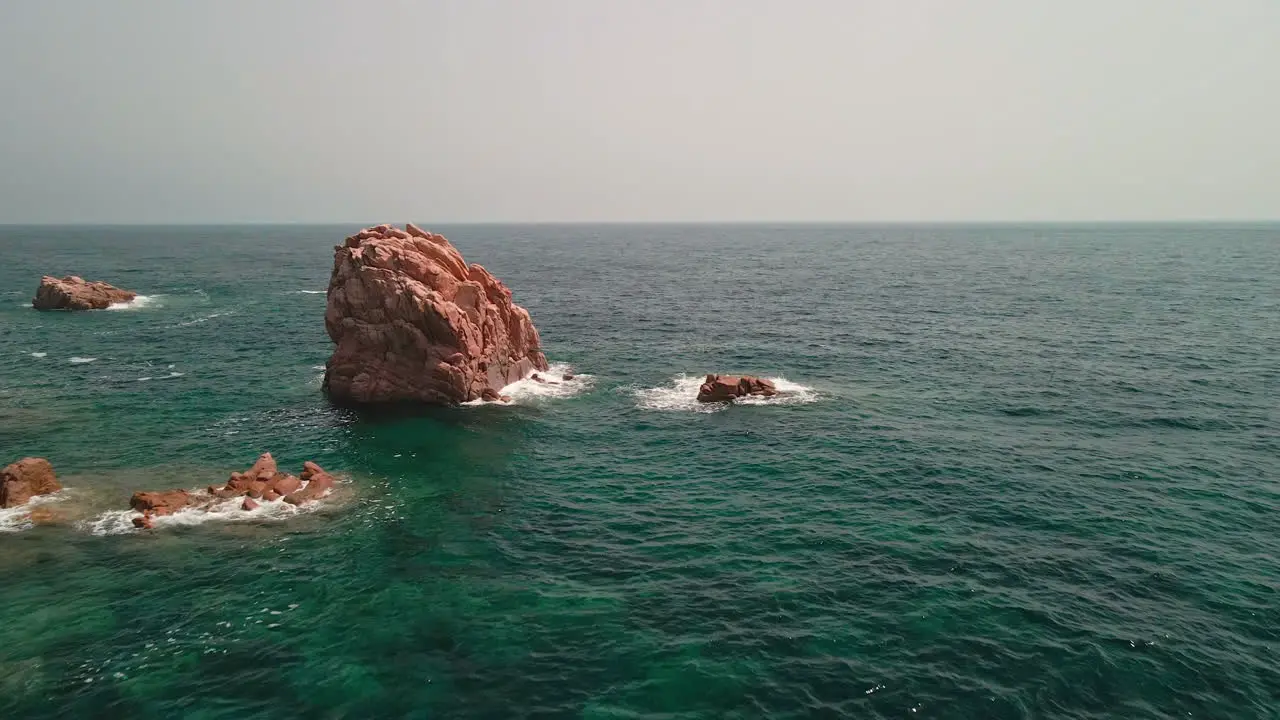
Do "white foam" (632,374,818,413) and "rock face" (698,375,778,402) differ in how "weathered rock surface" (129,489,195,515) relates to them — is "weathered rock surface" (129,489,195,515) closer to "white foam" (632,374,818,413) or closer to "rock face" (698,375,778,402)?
"white foam" (632,374,818,413)

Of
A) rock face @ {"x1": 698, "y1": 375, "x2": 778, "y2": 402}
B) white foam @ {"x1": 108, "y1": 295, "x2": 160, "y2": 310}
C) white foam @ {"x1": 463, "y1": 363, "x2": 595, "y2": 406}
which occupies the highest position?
white foam @ {"x1": 108, "y1": 295, "x2": 160, "y2": 310}

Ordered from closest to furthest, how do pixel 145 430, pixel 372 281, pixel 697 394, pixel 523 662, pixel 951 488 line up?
1. pixel 523 662
2. pixel 951 488
3. pixel 145 430
4. pixel 372 281
5. pixel 697 394

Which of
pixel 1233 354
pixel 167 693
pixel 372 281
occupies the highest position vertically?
pixel 372 281

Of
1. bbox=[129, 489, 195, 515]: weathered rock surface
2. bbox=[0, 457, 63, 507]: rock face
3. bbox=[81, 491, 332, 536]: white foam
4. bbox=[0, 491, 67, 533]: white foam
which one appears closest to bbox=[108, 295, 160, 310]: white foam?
bbox=[0, 457, 63, 507]: rock face

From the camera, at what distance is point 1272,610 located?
34.8 meters

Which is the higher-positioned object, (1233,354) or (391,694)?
(1233,354)

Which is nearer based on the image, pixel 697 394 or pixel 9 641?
pixel 9 641

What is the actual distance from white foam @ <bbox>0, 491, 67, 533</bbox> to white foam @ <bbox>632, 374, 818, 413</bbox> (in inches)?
1771

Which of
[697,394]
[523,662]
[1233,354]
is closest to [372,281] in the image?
[697,394]

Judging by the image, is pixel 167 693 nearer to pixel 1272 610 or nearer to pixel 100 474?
pixel 100 474

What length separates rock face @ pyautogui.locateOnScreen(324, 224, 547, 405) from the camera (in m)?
67.4

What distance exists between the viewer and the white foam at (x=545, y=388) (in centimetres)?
7200

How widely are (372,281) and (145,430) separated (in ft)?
73.7

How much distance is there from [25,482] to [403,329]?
29.6 m
